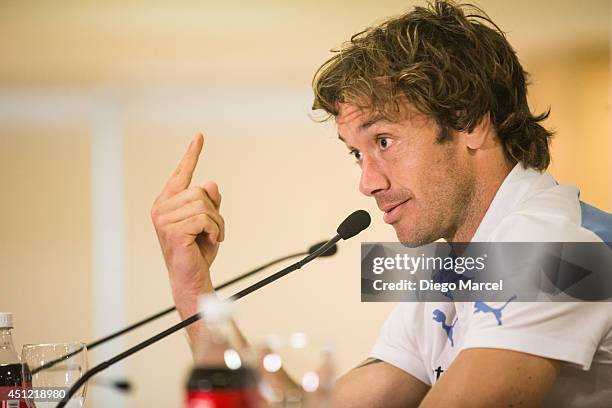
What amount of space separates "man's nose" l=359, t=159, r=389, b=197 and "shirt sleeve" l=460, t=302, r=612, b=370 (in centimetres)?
39

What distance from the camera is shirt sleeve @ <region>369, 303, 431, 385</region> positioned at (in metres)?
1.89

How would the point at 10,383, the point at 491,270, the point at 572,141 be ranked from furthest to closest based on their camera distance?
the point at 572,141
the point at 491,270
the point at 10,383

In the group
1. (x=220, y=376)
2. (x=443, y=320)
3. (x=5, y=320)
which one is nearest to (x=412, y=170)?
(x=443, y=320)

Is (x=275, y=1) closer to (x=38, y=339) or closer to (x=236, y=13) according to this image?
(x=236, y=13)

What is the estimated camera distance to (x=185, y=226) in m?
1.66

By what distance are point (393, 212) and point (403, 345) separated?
0.98 ft

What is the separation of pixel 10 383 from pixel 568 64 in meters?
1.62

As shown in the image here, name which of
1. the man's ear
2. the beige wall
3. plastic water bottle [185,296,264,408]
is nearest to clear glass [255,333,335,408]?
plastic water bottle [185,296,264,408]

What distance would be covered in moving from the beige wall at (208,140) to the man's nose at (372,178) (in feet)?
1.28

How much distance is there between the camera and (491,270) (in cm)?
183

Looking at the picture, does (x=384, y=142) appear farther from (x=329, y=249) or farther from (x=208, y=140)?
(x=208, y=140)

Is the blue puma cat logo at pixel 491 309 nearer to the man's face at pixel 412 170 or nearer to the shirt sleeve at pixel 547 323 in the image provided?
the shirt sleeve at pixel 547 323

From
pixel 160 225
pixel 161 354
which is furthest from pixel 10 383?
pixel 161 354

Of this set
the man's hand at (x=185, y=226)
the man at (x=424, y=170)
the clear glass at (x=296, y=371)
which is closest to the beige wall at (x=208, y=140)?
the man at (x=424, y=170)
